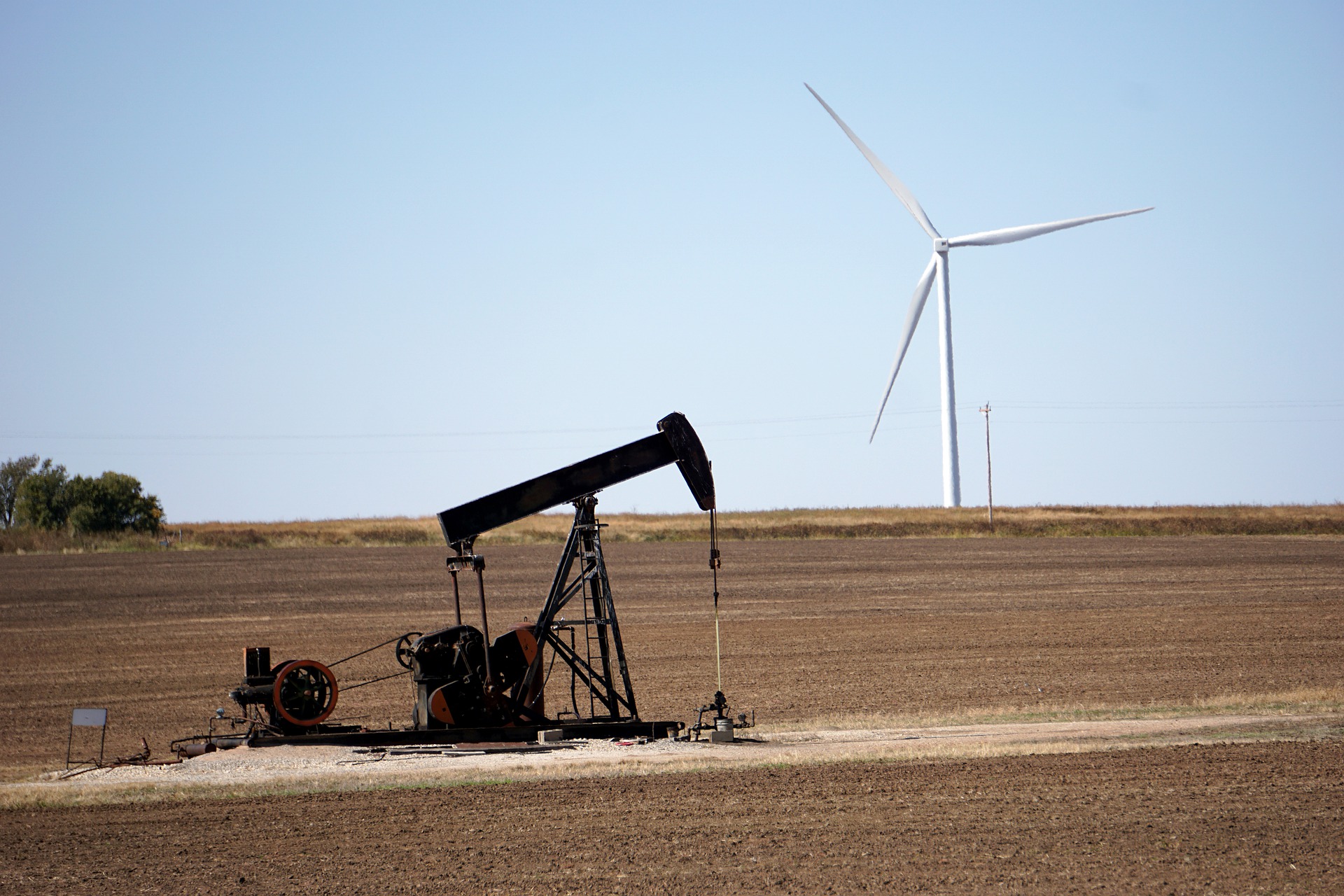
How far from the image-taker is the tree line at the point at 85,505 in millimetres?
65250

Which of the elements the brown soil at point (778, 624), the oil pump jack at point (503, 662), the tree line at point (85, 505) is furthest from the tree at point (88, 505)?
the oil pump jack at point (503, 662)

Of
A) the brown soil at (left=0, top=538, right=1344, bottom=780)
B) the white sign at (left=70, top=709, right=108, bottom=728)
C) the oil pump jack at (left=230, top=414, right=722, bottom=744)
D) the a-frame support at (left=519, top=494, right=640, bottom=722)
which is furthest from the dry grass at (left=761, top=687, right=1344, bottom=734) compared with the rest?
the white sign at (left=70, top=709, right=108, bottom=728)

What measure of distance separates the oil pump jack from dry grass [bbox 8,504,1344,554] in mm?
40559

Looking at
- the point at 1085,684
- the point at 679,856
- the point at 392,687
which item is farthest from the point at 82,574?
the point at 679,856

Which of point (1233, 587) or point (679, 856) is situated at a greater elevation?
point (1233, 587)

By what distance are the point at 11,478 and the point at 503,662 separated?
7778 cm

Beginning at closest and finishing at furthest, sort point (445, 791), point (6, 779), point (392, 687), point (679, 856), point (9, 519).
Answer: point (679, 856) < point (445, 791) < point (6, 779) < point (392, 687) < point (9, 519)

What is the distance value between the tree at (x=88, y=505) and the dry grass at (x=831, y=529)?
11.7 ft

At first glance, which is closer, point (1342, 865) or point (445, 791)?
point (1342, 865)

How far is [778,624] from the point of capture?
1072 inches

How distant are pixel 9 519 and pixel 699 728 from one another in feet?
240

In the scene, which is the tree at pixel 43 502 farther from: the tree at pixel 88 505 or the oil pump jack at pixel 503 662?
the oil pump jack at pixel 503 662

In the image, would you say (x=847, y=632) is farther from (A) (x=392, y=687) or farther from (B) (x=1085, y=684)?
(A) (x=392, y=687)

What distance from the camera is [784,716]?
16297 millimetres
